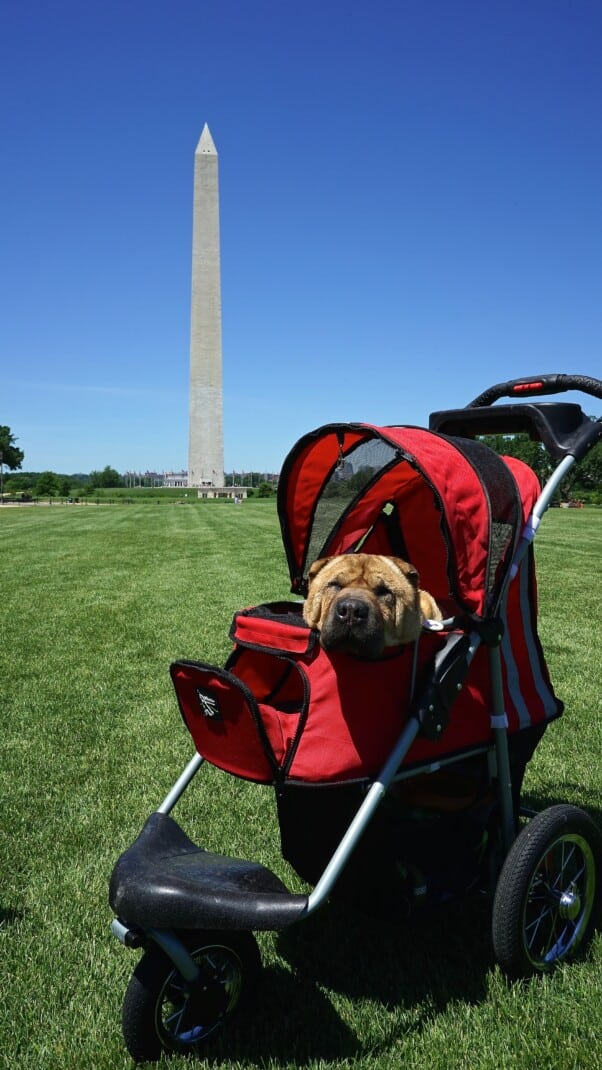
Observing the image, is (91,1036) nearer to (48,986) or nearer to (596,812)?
(48,986)

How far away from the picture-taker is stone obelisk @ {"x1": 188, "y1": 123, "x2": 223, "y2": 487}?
1633 inches

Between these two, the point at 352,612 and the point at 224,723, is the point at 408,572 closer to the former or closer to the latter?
the point at 352,612

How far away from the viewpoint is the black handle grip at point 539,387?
3009 millimetres

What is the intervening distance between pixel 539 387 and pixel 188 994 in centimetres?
252

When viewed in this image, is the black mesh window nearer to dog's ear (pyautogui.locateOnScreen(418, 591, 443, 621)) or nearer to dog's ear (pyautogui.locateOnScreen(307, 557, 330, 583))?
dog's ear (pyautogui.locateOnScreen(307, 557, 330, 583))

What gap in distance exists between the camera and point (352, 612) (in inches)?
86.4

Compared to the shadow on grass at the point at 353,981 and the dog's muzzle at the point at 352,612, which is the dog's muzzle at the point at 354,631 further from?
the shadow on grass at the point at 353,981

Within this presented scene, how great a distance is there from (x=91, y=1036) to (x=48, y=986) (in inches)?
12.0

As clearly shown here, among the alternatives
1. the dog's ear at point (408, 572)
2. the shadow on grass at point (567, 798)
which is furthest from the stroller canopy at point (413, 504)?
the shadow on grass at point (567, 798)

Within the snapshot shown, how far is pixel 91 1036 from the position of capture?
7.58ft

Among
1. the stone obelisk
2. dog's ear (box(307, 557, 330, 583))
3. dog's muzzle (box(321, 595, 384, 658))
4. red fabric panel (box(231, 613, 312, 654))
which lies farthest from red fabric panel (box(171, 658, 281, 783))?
the stone obelisk

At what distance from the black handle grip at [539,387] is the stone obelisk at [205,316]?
41181 mm

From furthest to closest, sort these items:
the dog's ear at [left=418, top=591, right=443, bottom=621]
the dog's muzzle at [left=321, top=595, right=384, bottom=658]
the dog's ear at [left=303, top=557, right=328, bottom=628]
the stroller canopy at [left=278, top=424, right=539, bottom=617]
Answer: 1. the dog's ear at [left=418, top=591, right=443, bottom=621]
2. the dog's ear at [left=303, top=557, right=328, bottom=628]
3. the stroller canopy at [left=278, top=424, right=539, bottom=617]
4. the dog's muzzle at [left=321, top=595, right=384, bottom=658]

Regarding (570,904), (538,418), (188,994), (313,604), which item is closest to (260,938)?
(188,994)
